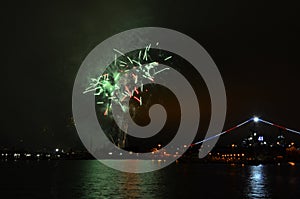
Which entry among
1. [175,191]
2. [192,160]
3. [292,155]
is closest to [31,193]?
[175,191]

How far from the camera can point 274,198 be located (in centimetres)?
3372

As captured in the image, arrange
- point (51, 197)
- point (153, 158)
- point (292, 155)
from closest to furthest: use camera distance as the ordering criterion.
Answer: point (51, 197), point (292, 155), point (153, 158)

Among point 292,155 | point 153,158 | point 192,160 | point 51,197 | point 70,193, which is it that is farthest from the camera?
point 153,158

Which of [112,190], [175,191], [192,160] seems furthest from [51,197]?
[192,160]

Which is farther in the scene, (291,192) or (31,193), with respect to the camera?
(291,192)

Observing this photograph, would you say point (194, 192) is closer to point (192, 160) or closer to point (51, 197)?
point (51, 197)

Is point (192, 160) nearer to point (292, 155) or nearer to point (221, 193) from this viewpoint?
point (292, 155)

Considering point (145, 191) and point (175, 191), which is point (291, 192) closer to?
point (175, 191)

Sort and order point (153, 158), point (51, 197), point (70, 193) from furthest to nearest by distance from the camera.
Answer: point (153, 158) < point (70, 193) < point (51, 197)

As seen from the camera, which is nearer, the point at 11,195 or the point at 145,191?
the point at 11,195

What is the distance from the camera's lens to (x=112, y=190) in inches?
1458

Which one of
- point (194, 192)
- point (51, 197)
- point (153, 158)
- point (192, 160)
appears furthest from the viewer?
point (153, 158)

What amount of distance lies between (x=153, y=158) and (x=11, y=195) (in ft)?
516

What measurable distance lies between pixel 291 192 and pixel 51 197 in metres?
21.5
